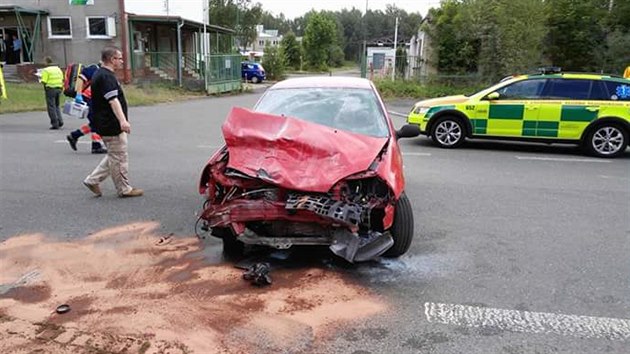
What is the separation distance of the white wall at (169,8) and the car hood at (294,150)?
25.0 metres

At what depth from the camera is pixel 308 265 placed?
15.0 feet

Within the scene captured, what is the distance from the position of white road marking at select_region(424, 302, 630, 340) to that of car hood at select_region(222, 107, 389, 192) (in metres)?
1.27

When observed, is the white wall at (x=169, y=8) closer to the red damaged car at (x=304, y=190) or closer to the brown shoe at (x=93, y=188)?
the brown shoe at (x=93, y=188)

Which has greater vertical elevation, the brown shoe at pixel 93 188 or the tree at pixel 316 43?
the tree at pixel 316 43

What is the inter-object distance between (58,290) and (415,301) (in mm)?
2764

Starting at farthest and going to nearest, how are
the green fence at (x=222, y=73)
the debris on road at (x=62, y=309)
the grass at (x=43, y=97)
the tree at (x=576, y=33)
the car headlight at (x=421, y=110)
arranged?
the green fence at (x=222, y=73)
the tree at (x=576, y=33)
the grass at (x=43, y=97)
the car headlight at (x=421, y=110)
the debris on road at (x=62, y=309)

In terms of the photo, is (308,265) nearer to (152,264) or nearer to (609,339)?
(152,264)

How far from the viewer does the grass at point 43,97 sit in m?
17.0

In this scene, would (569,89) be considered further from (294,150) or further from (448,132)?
(294,150)

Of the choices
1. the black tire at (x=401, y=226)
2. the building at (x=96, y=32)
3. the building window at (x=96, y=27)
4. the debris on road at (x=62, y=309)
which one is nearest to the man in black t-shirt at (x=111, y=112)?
the debris on road at (x=62, y=309)

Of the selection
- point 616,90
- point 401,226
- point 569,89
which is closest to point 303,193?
point 401,226

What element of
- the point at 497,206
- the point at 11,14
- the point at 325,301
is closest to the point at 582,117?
the point at 497,206

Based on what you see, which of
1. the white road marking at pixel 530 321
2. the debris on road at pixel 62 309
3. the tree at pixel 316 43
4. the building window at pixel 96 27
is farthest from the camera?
the tree at pixel 316 43

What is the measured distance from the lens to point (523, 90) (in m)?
10.5
